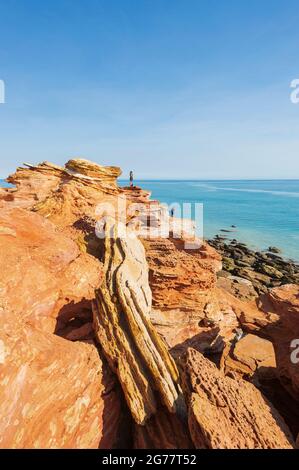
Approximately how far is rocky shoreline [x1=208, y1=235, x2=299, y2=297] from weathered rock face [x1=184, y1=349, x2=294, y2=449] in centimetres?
1764

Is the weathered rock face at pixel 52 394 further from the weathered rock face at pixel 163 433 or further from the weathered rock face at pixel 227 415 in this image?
the weathered rock face at pixel 227 415

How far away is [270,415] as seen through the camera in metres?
5.23

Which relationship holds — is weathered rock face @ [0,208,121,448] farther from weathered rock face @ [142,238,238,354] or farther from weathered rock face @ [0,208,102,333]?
weathered rock face @ [142,238,238,354]

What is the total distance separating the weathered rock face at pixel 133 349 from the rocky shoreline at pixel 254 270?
1778cm

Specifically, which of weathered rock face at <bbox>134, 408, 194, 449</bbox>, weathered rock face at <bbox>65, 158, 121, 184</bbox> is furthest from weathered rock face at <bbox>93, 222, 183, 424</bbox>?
weathered rock face at <bbox>65, 158, 121, 184</bbox>

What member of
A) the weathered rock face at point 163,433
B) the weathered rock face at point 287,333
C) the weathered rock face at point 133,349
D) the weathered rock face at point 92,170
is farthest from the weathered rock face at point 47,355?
the weathered rock face at point 92,170

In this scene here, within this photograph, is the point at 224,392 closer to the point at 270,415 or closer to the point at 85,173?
the point at 270,415

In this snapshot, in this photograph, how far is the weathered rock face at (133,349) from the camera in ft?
17.5

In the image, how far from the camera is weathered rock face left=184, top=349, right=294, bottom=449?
4.40m

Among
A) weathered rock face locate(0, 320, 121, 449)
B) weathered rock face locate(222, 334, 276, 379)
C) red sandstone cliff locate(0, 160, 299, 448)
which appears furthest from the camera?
weathered rock face locate(222, 334, 276, 379)

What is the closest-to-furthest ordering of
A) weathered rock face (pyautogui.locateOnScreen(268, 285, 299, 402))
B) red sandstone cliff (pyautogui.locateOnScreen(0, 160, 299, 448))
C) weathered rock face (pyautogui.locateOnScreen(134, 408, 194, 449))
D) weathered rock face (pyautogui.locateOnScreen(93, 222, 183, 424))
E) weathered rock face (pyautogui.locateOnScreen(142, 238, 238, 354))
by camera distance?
red sandstone cliff (pyautogui.locateOnScreen(0, 160, 299, 448))
weathered rock face (pyautogui.locateOnScreen(134, 408, 194, 449))
weathered rock face (pyautogui.locateOnScreen(93, 222, 183, 424))
weathered rock face (pyautogui.locateOnScreen(268, 285, 299, 402))
weathered rock face (pyautogui.locateOnScreen(142, 238, 238, 354))

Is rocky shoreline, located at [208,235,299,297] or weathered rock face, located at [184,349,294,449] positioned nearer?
weathered rock face, located at [184,349,294,449]

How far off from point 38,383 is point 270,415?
14.5 ft

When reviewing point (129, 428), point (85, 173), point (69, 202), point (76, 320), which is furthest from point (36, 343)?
point (85, 173)
